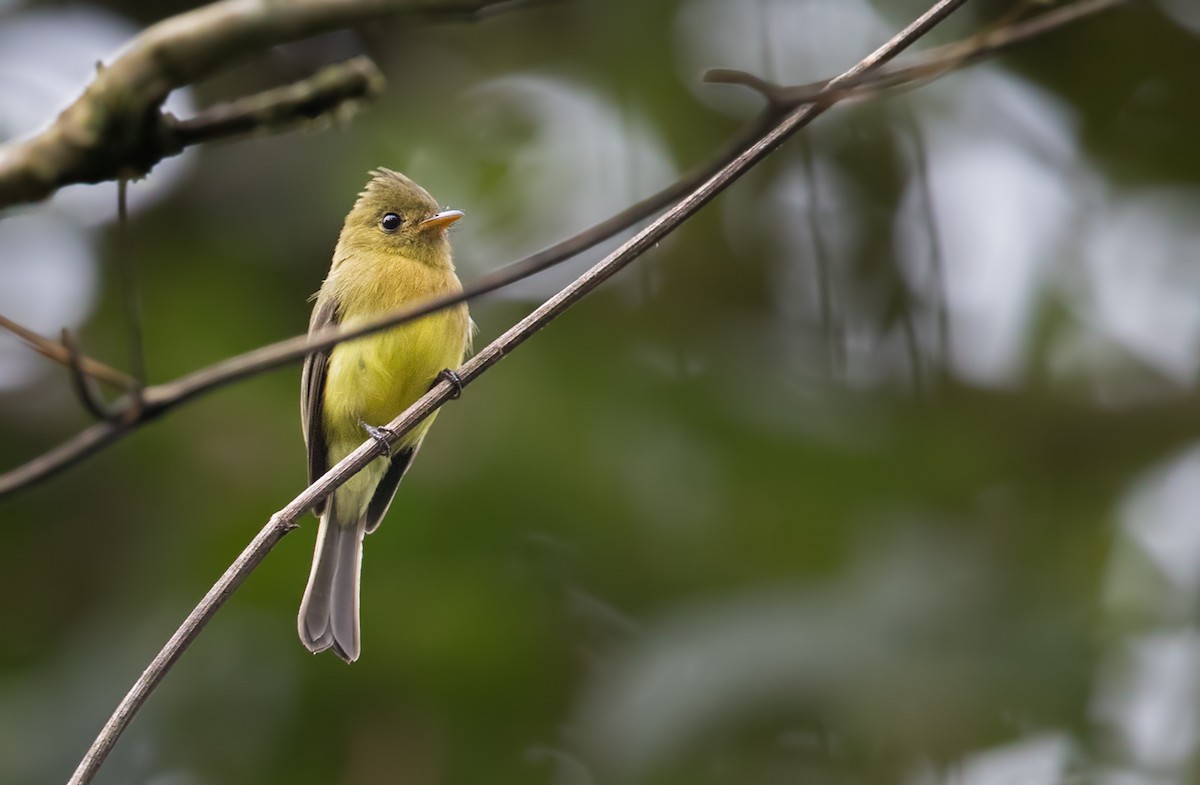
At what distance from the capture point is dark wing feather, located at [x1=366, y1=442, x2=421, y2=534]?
15.2 feet

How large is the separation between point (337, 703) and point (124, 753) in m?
0.89

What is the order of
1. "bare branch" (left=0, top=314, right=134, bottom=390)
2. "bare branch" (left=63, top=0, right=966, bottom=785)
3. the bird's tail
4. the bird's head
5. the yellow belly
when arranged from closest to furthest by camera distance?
"bare branch" (left=0, top=314, right=134, bottom=390) → "bare branch" (left=63, top=0, right=966, bottom=785) → the bird's tail → the yellow belly → the bird's head

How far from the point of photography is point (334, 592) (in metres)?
4.34

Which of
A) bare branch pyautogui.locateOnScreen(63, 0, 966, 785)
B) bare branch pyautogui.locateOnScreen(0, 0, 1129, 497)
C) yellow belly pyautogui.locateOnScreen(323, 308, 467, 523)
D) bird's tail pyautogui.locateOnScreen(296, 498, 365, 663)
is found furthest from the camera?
yellow belly pyautogui.locateOnScreen(323, 308, 467, 523)

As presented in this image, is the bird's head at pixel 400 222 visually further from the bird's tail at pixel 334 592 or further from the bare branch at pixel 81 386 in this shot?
the bare branch at pixel 81 386

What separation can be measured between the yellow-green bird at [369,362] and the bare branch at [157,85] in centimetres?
257

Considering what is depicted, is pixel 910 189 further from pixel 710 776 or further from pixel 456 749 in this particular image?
pixel 456 749

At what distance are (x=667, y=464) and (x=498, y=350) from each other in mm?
3580

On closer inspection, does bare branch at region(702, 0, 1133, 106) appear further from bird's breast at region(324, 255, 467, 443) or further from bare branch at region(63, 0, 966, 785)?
bird's breast at region(324, 255, 467, 443)

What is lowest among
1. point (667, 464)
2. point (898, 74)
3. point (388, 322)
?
point (667, 464)

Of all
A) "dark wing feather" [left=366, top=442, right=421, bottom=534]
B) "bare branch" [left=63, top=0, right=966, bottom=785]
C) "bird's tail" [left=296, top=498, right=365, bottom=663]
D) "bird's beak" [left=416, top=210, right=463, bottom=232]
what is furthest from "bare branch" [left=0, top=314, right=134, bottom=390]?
"dark wing feather" [left=366, top=442, right=421, bottom=534]

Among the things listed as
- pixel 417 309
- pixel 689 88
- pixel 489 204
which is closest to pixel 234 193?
pixel 489 204

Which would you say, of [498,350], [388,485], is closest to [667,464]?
[388,485]

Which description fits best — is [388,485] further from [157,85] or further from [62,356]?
[157,85]
